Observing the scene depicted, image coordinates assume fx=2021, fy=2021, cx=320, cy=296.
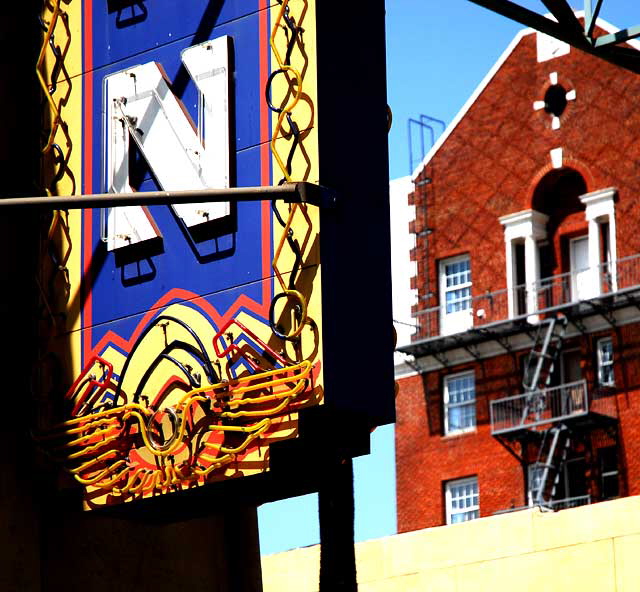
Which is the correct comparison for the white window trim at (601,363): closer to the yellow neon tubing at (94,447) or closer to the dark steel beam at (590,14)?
the dark steel beam at (590,14)

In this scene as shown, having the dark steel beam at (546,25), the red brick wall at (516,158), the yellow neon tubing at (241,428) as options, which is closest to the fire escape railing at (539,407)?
the red brick wall at (516,158)

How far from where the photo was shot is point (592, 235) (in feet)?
195

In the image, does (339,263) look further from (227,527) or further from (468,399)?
(468,399)

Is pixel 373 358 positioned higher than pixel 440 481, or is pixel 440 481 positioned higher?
pixel 440 481

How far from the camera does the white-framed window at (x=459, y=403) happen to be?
61.3 meters

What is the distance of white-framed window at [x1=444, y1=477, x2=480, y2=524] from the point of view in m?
59.8

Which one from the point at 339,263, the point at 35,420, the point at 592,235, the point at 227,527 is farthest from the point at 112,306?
the point at 592,235

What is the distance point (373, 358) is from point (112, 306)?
2.30m

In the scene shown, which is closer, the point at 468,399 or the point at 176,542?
the point at 176,542

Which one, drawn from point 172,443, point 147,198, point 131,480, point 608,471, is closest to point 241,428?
point 172,443

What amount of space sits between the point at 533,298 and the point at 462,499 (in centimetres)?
637

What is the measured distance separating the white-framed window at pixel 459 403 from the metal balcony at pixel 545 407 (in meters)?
1.12

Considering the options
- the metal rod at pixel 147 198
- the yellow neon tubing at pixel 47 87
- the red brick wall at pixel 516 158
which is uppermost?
the red brick wall at pixel 516 158

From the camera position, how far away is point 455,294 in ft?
207
